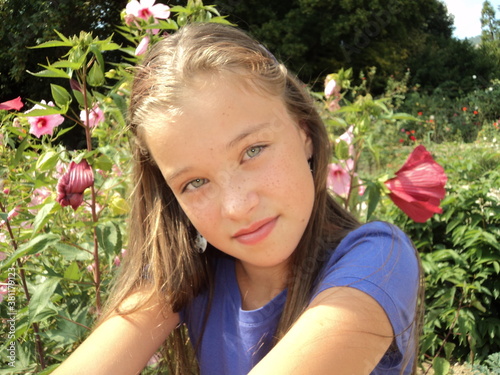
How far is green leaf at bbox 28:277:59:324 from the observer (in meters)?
0.99

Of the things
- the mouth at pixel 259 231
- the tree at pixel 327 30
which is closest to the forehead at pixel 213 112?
the mouth at pixel 259 231

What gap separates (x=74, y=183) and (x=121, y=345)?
11.8 inches

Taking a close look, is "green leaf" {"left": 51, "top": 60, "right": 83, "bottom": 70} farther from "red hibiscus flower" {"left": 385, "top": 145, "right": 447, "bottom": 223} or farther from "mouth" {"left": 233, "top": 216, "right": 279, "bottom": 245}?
"red hibiscus flower" {"left": 385, "top": 145, "right": 447, "bottom": 223}

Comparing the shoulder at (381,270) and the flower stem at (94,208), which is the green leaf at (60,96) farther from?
the shoulder at (381,270)

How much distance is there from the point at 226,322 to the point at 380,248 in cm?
36

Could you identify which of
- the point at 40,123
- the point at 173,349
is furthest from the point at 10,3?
the point at 173,349

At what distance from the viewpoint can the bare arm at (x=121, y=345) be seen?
0.97 metres

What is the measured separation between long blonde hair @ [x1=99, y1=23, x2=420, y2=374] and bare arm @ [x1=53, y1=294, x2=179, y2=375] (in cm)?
4

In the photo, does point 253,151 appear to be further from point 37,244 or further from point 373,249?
point 37,244

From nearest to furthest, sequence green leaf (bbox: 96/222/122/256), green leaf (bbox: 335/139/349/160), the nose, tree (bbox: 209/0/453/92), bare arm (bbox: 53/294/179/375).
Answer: the nose < bare arm (bbox: 53/294/179/375) < green leaf (bbox: 96/222/122/256) < green leaf (bbox: 335/139/349/160) < tree (bbox: 209/0/453/92)

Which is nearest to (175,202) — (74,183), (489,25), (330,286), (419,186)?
(74,183)

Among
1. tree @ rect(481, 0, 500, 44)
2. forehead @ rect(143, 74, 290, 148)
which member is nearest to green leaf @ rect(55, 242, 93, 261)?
forehead @ rect(143, 74, 290, 148)

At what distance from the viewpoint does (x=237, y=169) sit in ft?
2.84

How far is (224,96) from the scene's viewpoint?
2.87 feet
